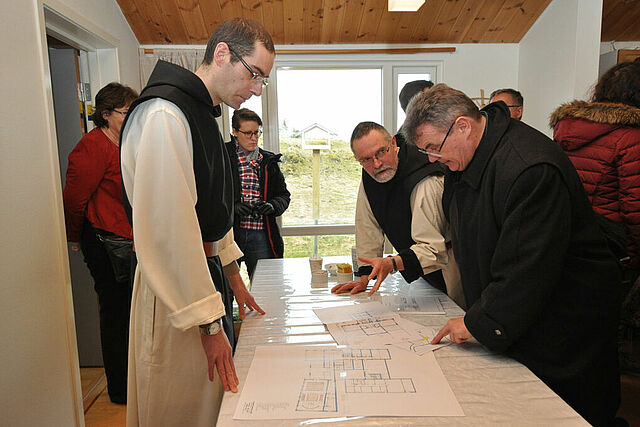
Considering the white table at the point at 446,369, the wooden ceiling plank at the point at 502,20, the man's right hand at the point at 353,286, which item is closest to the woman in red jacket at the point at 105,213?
the white table at the point at 446,369

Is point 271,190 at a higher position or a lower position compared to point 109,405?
higher

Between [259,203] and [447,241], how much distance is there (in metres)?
1.55

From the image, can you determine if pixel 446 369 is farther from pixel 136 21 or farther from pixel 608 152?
pixel 136 21

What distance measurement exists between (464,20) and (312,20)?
1.25 metres

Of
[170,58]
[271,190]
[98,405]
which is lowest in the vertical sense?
[98,405]

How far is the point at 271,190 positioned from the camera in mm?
3250

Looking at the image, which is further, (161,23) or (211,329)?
(161,23)

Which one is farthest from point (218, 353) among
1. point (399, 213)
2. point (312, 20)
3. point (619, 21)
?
point (619, 21)

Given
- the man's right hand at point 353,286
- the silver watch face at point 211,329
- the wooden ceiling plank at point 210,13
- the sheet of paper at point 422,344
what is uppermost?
the wooden ceiling plank at point 210,13

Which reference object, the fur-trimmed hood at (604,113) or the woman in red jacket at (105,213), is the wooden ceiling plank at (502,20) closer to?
the fur-trimmed hood at (604,113)

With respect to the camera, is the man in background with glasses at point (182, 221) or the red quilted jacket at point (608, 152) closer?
the man in background with glasses at point (182, 221)

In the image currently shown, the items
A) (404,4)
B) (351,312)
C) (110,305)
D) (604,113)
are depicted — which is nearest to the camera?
(351,312)

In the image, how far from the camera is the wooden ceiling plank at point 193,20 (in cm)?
345

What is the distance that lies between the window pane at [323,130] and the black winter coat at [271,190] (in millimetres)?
935
